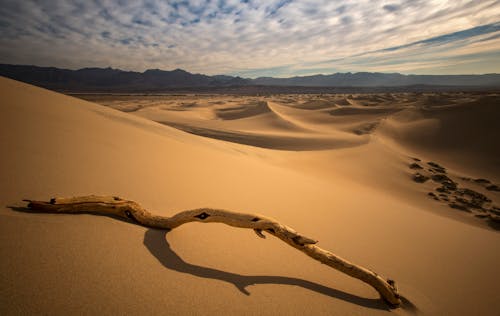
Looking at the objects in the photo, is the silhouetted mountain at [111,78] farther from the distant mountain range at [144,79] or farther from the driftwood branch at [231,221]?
the driftwood branch at [231,221]

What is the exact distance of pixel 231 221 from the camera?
2137mm

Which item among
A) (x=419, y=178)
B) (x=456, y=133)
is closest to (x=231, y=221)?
(x=419, y=178)

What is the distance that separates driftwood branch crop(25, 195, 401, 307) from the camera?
6.66ft

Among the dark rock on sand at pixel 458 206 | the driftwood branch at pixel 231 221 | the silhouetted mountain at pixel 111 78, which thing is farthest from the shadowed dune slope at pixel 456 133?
the silhouetted mountain at pixel 111 78

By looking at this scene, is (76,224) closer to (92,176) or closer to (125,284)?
(125,284)

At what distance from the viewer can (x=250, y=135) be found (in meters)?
15.3

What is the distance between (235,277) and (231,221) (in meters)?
0.47

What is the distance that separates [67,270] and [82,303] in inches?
12.6

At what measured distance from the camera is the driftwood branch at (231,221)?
2029 mm

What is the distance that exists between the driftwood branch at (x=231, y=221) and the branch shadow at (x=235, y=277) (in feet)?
0.57

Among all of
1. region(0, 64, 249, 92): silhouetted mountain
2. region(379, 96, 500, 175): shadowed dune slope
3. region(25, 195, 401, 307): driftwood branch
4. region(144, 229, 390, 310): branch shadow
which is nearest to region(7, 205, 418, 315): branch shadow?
region(144, 229, 390, 310): branch shadow

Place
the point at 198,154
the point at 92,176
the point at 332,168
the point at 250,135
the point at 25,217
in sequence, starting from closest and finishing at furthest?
the point at 25,217 < the point at 92,176 < the point at 198,154 < the point at 332,168 < the point at 250,135

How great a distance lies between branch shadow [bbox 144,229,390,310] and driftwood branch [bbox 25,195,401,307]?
173 mm

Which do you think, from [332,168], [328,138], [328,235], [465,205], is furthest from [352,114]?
[328,235]
